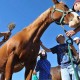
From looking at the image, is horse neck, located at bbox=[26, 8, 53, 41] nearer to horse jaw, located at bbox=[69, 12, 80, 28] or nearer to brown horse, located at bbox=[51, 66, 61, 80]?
horse jaw, located at bbox=[69, 12, 80, 28]

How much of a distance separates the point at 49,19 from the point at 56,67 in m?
2.94

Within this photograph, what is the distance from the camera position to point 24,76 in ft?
22.4

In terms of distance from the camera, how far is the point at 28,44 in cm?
650

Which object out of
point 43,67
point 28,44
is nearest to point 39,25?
point 28,44

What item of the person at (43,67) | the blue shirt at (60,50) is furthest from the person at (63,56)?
the person at (43,67)

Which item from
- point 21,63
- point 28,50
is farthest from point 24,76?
point 28,50

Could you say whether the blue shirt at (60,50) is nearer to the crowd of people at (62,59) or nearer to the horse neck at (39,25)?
the crowd of people at (62,59)

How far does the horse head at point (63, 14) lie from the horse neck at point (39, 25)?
0.55ft

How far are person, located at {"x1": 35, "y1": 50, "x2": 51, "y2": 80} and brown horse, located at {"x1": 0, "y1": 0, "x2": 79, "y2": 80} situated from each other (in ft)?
2.36

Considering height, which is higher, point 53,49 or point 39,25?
point 39,25

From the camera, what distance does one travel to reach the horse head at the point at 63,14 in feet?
21.4

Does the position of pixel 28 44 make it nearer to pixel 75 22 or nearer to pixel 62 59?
pixel 62 59

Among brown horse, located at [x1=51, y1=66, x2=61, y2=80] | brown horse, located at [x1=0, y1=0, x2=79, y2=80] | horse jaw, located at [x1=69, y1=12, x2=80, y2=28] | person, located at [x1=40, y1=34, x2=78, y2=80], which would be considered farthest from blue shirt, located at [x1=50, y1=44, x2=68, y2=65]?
brown horse, located at [x1=51, y1=66, x2=61, y2=80]

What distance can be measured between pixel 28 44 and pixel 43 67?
4.10ft
